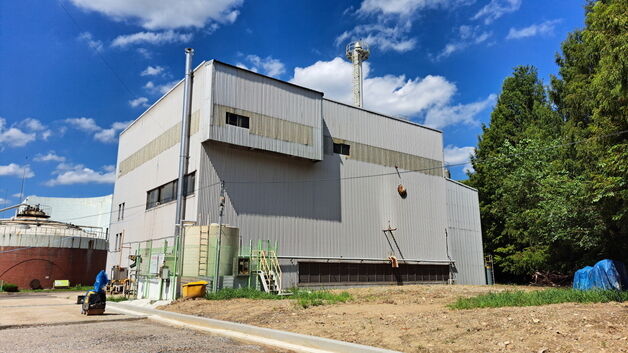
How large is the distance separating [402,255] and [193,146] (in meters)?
16.7

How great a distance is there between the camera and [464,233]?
3741 cm

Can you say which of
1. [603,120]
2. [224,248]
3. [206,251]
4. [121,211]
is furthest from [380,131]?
[121,211]

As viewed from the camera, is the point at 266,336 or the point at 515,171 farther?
the point at 515,171

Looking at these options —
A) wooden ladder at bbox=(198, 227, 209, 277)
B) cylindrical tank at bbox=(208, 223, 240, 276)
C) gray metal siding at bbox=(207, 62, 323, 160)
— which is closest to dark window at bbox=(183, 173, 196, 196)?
gray metal siding at bbox=(207, 62, 323, 160)

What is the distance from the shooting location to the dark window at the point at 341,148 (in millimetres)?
30781

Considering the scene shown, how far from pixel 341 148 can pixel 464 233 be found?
14026mm

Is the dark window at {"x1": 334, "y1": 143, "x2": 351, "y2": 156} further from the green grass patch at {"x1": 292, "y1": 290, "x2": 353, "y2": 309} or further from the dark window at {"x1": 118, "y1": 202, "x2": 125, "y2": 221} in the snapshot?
the dark window at {"x1": 118, "y1": 202, "x2": 125, "y2": 221}

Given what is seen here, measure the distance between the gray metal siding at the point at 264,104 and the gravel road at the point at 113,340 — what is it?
13232 mm

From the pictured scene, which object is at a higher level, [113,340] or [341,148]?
[341,148]

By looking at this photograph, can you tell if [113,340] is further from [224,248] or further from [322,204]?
[322,204]

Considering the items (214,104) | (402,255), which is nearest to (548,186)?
(402,255)

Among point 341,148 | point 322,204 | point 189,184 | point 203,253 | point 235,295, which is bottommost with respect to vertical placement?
point 235,295

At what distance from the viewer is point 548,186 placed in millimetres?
28734

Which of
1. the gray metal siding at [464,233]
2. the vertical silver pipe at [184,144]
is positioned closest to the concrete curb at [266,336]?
the vertical silver pipe at [184,144]
